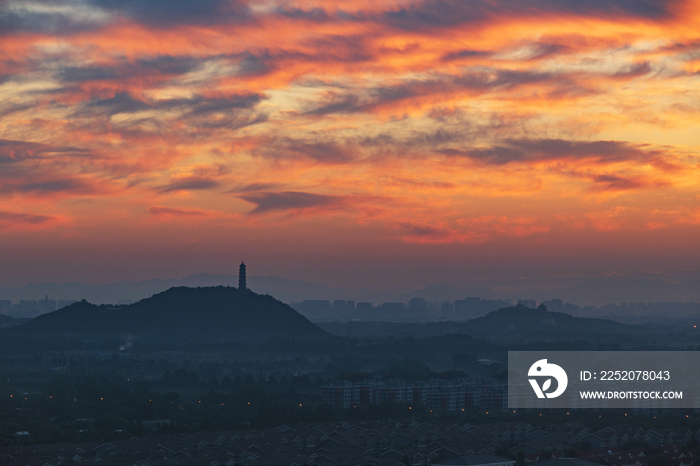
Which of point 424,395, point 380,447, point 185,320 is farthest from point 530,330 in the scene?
point 380,447

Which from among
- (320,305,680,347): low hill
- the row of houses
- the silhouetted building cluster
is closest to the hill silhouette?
(320,305,680,347): low hill

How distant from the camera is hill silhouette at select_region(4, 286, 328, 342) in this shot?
433ft

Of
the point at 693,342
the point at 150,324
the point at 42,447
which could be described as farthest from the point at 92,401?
the point at 693,342

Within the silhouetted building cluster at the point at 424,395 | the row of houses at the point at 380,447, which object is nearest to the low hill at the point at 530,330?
the silhouetted building cluster at the point at 424,395

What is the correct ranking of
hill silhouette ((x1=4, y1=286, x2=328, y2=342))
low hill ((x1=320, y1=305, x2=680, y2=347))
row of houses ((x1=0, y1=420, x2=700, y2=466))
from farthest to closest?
low hill ((x1=320, y1=305, x2=680, y2=347)) → hill silhouette ((x1=4, y1=286, x2=328, y2=342)) → row of houses ((x1=0, y1=420, x2=700, y2=466))

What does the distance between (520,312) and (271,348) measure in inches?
3197

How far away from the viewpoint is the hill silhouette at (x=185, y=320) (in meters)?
132

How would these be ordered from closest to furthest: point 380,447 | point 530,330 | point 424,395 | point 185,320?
point 380,447 → point 424,395 → point 185,320 → point 530,330

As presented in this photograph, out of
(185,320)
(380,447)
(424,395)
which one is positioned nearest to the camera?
(380,447)

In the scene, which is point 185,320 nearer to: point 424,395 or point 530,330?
point 530,330

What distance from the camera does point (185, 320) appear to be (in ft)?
463

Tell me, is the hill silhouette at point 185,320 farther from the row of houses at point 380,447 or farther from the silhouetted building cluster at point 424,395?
the row of houses at point 380,447

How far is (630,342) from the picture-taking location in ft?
428

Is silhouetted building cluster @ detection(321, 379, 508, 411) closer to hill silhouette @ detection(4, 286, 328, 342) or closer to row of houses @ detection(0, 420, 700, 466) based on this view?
row of houses @ detection(0, 420, 700, 466)
